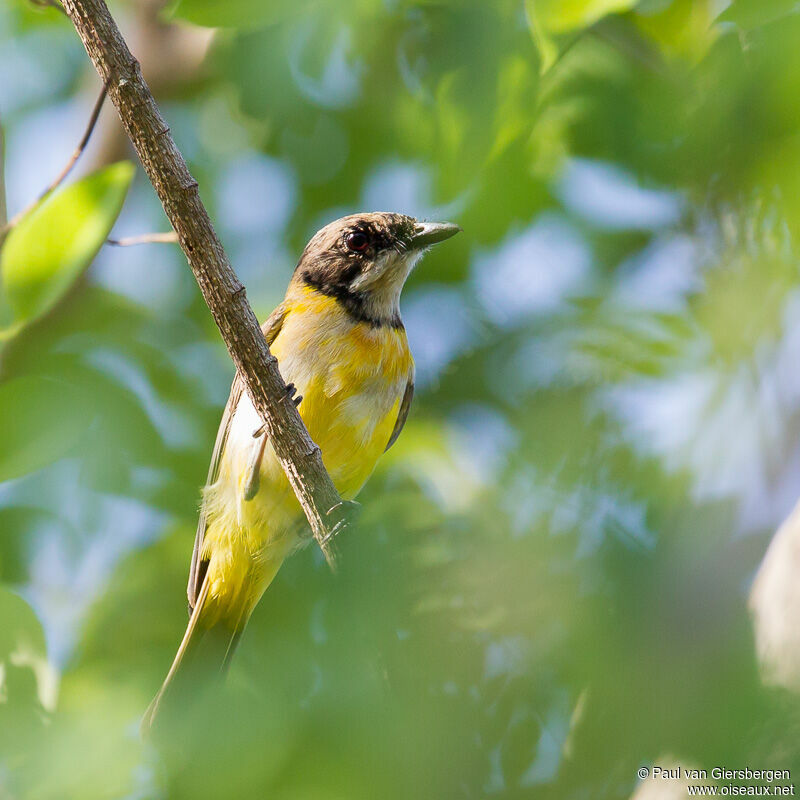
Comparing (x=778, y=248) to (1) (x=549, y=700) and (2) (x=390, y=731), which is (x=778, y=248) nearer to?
(1) (x=549, y=700)

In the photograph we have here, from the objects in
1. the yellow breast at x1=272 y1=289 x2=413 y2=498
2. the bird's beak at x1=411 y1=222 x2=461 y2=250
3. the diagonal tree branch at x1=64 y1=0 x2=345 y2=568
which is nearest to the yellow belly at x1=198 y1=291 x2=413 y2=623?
the yellow breast at x1=272 y1=289 x2=413 y2=498

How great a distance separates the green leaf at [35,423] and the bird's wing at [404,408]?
5.22 ft

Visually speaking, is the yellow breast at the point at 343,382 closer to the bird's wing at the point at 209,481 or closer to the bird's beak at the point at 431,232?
the bird's wing at the point at 209,481

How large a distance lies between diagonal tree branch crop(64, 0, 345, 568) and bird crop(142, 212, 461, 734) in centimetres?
74

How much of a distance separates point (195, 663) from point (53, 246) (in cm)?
126

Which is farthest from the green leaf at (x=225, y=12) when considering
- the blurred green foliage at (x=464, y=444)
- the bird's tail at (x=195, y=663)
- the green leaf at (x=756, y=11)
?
the bird's tail at (x=195, y=663)

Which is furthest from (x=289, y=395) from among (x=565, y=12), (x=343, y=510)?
(x=565, y=12)

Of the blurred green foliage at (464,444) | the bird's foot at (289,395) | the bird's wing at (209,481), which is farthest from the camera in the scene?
the bird's wing at (209,481)

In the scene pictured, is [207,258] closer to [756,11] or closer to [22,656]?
[22,656]

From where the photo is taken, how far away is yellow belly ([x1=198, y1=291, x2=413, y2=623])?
143 inches

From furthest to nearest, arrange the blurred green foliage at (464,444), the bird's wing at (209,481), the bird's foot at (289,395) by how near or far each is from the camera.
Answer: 1. the bird's wing at (209,481)
2. the bird's foot at (289,395)
3. the blurred green foliage at (464,444)

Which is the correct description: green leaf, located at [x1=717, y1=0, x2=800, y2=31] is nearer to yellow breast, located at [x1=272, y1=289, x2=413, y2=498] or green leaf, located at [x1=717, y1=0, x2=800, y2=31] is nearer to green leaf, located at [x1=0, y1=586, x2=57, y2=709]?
yellow breast, located at [x1=272, y1=289, x2=413, y2=498]

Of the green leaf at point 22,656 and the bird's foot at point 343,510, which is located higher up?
the bird's foot at point 343,510

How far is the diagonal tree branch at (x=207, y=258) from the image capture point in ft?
7.00
